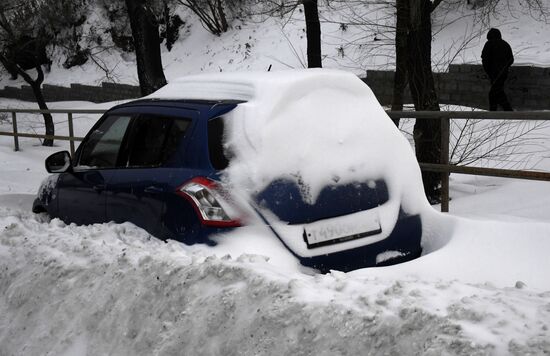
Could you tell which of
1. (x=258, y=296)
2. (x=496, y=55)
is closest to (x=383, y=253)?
(x=258, y=296)

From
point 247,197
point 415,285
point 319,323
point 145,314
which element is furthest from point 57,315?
point 415,285

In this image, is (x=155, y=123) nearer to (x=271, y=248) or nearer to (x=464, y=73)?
(x=271, y=248)

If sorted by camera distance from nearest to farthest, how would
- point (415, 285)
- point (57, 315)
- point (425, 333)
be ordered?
point (425, 333) < point (415, 285) < point (57, 315)

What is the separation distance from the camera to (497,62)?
1402cm

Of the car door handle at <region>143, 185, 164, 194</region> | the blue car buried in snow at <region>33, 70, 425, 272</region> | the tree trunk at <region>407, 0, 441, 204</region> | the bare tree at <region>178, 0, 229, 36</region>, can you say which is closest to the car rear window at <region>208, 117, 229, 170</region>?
the blue car buried in snow at <region>33, 70, 425, 272</region>

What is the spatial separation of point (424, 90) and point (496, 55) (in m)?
6.10

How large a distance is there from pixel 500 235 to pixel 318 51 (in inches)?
307

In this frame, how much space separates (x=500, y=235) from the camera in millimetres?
4523

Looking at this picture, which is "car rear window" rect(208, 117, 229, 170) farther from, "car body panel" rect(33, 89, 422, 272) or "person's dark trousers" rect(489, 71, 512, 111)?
"person's dark trousers" rect(489, 71, 512, 111)

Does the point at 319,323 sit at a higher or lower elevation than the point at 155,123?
lower

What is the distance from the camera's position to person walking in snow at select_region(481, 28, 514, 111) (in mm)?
13484

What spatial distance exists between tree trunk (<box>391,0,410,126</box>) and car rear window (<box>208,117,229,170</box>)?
188 inches

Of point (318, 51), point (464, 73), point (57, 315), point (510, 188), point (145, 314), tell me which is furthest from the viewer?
point (464, 73)

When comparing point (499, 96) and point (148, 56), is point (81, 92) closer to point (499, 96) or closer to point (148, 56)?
point (148, 56)
